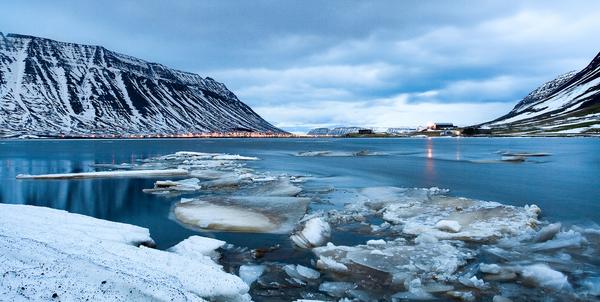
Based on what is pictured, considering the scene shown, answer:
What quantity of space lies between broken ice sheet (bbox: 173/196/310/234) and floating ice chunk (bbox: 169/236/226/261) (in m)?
2.86

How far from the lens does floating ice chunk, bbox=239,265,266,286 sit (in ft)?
38.8

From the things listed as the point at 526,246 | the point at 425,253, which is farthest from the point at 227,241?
the point at 526,246

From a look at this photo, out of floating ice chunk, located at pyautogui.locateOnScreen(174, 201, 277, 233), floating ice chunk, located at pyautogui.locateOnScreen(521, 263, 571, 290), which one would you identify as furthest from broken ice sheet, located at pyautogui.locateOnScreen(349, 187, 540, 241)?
floating ice chunk, located at pyautogui.locateOnScreen(174, 201, 277, 233)

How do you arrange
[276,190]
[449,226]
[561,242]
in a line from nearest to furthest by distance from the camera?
[561,242]
[449,226]
[276,190]

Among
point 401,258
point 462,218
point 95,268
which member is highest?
point 95,268

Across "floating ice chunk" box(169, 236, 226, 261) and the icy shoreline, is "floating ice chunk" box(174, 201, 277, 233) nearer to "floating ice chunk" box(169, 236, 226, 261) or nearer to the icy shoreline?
the icy shoreline

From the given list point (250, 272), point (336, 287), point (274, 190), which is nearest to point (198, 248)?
point (250, 272)

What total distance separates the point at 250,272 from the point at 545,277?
8.38 metres

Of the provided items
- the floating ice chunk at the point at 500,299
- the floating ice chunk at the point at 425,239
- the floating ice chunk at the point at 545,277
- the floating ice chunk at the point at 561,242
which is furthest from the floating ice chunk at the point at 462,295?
the floating ice chunk at the point at 561,242

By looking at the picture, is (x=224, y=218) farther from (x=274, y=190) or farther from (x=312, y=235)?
(x=274, y=190)

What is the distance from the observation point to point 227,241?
16.1 metres

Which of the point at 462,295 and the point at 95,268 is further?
the point at 462,295

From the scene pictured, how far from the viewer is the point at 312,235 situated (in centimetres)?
1570

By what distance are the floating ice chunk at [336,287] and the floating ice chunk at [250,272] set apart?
203 centimetres
